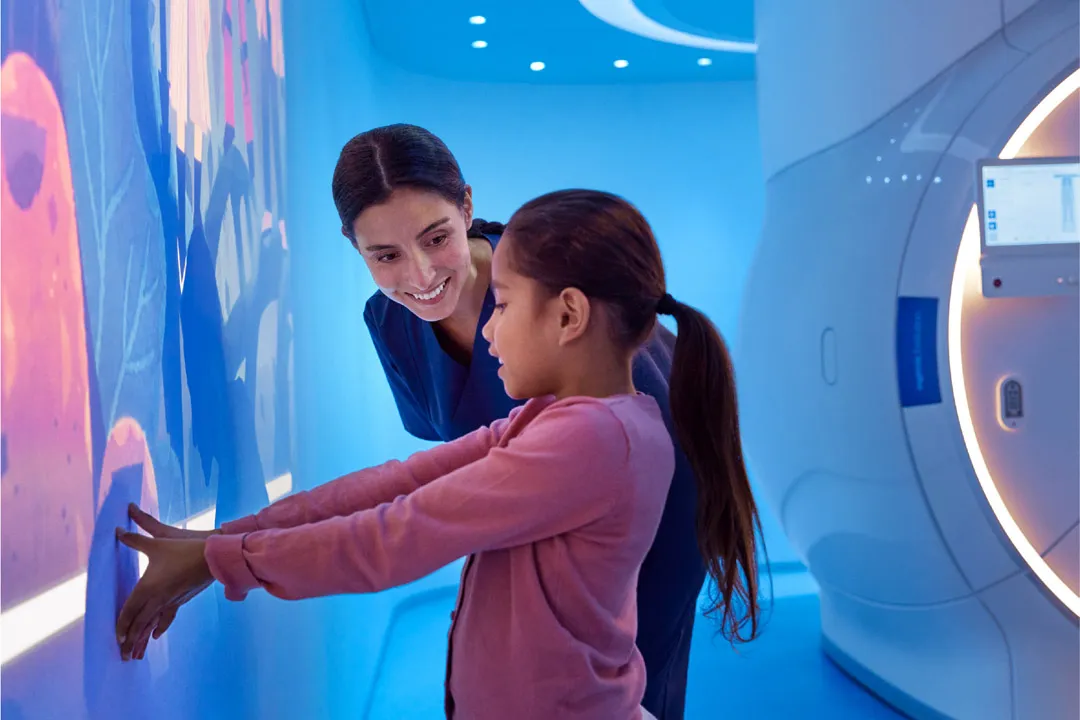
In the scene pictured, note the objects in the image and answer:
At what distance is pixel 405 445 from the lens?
4.46 m

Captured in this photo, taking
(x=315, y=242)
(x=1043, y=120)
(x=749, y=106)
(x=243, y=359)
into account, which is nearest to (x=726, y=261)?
(x=749, y=106)

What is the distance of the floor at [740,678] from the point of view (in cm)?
313

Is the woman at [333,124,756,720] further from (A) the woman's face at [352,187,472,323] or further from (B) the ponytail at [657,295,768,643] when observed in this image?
(B) the ponytail at [657,295,768,643]

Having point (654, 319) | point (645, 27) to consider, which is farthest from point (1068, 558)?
point (645, 27)

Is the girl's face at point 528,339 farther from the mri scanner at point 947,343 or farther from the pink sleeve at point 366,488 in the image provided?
the mri scanner at point 947,343

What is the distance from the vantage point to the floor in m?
3.13

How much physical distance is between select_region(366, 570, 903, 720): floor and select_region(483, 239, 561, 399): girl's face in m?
2.14

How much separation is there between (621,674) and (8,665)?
2.06ft

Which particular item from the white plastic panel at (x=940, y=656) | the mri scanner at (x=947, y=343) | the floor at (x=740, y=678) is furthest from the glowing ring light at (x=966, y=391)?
the floor at (x=740, y=678)

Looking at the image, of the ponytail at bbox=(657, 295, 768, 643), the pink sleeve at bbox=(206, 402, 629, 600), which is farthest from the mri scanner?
the pink sleeve at bbox=(206, 402, 629, 600)

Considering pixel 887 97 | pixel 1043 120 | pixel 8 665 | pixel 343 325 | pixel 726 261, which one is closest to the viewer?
pixel 8 665

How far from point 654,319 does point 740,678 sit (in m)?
2.55

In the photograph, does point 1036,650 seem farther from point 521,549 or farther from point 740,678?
point 521,549

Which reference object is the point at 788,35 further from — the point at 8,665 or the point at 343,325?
the point at 8,665
